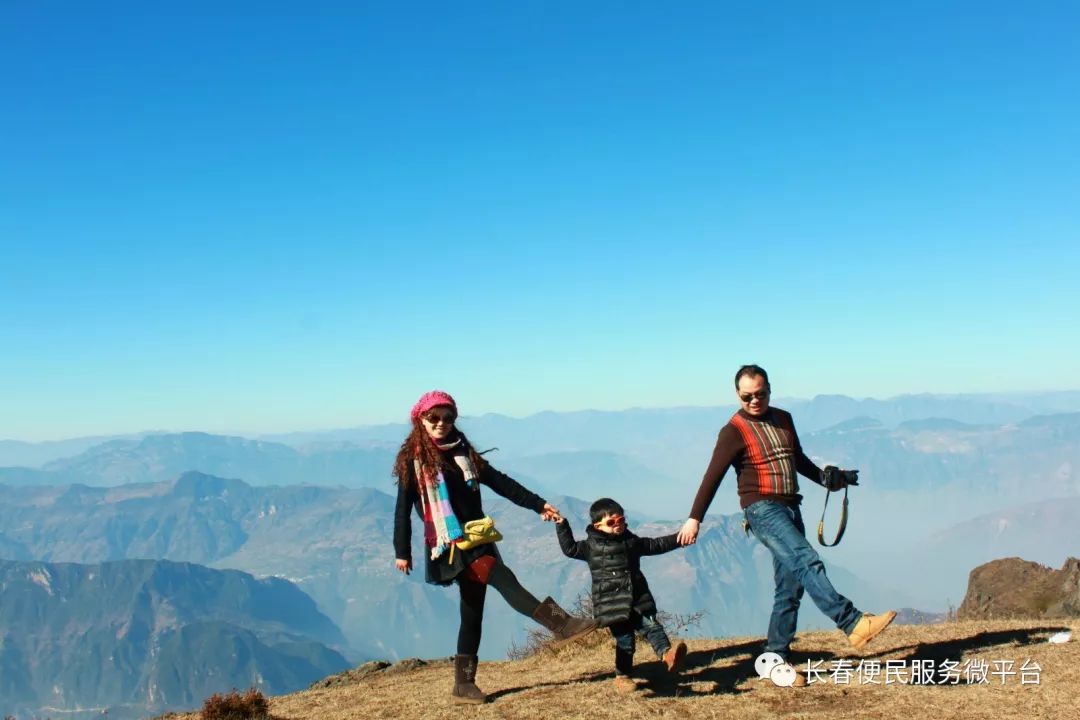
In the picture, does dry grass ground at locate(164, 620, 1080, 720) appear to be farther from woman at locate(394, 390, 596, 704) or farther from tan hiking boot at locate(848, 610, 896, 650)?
woman at locate(394, 390, 596, 704)

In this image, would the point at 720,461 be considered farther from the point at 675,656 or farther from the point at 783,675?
the point at 783,675

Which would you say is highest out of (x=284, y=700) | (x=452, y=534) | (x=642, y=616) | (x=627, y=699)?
(x=452, y=534)

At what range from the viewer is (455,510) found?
295 inches

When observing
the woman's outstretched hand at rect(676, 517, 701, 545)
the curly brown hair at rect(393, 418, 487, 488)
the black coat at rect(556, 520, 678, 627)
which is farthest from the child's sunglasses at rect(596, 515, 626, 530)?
the curly brown hair at rect(393, 418, 487, 488)

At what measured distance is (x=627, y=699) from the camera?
7.20 m

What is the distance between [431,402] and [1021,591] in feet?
40.9

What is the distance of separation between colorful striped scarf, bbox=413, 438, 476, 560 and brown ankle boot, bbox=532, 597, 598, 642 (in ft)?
3.92

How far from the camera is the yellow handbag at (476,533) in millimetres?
7312

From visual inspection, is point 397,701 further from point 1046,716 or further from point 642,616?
point 1046,716

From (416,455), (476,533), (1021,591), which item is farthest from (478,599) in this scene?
(1021,591)

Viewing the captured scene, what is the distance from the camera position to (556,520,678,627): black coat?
23.6 feet

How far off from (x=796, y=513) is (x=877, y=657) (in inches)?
89.1

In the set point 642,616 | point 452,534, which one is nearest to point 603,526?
point 642,616

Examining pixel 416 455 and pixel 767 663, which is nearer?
pixel 416 455
